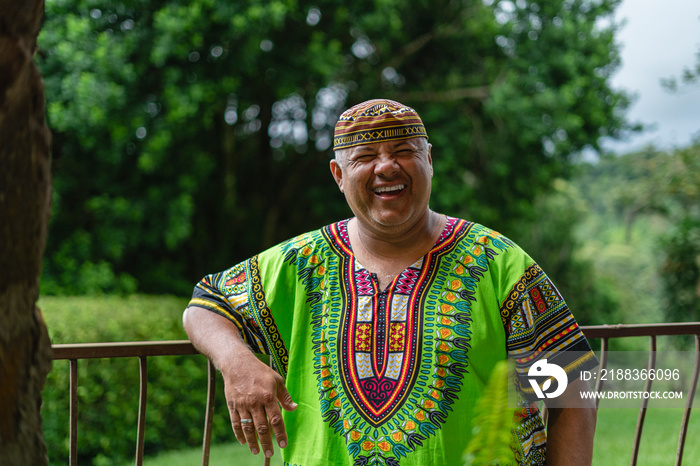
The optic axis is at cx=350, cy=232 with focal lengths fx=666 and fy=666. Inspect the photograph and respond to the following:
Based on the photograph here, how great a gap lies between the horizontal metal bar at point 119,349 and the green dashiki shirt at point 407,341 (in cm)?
50

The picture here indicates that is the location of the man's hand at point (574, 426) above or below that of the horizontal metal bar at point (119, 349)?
below

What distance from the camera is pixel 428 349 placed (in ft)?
5.68

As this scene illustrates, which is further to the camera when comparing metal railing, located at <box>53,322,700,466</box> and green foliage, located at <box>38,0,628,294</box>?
green foliage, located at <box>38,0,628,294</box>

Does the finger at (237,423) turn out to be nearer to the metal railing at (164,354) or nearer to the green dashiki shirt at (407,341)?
the green dashiki shirt at (407,341)

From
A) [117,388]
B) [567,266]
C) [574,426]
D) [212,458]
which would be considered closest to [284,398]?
[574,426]

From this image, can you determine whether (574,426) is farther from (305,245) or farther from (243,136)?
(243,136)

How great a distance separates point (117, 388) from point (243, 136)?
4147 millimetres

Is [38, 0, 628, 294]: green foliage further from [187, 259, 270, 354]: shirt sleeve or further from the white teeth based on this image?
the white teeth

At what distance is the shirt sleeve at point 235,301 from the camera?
6.29ft

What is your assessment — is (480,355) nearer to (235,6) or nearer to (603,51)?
(235,6)

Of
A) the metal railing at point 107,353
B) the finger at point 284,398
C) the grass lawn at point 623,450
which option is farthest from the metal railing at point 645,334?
the grass lawn at point 623,450

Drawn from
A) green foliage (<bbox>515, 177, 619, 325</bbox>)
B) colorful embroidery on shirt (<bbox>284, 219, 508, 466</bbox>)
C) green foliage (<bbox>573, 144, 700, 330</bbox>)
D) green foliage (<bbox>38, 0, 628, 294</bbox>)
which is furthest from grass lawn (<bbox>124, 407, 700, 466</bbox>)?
green foliage (<bbox>515, 177, 619, 325</bbox>)

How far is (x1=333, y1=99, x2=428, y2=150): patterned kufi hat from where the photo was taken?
1788mm

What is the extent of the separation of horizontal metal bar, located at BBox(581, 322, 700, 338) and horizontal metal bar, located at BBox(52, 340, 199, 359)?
4.92 feet
